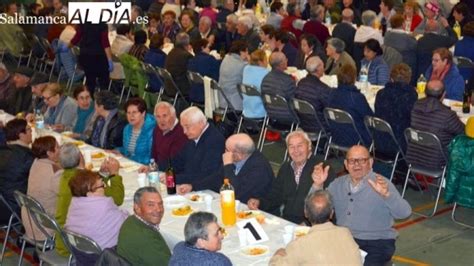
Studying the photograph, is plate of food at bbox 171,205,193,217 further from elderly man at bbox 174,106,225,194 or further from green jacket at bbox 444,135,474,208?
green jacket at bbox 444,135,474,208

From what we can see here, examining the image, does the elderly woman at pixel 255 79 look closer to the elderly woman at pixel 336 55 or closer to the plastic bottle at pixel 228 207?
the elderly woman at pixel 336 55

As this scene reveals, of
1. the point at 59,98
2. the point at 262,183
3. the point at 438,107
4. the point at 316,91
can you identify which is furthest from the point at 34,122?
the point at 438,107

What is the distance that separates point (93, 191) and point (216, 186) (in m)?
1.50

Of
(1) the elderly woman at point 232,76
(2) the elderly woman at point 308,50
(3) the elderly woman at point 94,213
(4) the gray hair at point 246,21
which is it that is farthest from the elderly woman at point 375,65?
(3) the elderly woman at point 94,213

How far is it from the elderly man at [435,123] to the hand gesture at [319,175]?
7.16ft

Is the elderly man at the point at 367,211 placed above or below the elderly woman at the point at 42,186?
above

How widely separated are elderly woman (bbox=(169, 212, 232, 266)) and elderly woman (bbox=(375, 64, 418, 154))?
4130 millimetres

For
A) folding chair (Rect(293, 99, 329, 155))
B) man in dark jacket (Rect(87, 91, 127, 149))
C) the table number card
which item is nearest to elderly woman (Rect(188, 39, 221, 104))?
folding chair (Rect(293, 99, 329, 155))

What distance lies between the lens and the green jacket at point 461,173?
8586mm

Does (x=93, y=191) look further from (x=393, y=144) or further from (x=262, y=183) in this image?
(x=393, y=144)

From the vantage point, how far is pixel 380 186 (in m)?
6.72

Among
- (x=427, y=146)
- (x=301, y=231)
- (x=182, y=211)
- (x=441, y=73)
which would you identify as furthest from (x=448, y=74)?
(x=301, y=231)

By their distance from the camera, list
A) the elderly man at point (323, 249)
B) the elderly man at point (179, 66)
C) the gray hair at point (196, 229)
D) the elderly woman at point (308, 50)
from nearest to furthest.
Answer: the elderly man at point (323, 249) → the gray hair at point (196, 229) → the elderly man at point (179, 66) → the elderly woman at point (308, 50)

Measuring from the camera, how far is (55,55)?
50.9 feet
